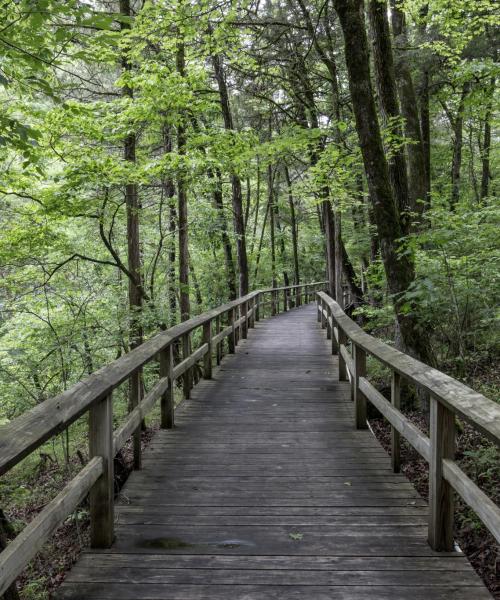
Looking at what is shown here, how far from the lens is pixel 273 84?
15.5 m

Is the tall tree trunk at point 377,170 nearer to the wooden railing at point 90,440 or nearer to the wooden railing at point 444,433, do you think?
the wooden railing at point 444,433

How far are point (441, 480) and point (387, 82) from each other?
243 inches

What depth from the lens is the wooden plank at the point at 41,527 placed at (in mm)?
1943

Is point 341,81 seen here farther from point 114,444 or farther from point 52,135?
point 114,444

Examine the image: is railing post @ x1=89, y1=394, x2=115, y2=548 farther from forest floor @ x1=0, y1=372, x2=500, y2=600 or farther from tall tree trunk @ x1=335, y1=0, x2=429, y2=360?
tall tree trunk @ x1=335, y1=0, x2=429, y2=360

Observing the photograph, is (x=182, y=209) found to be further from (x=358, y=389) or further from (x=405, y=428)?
(x=405, y=428)

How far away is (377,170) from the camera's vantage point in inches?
255

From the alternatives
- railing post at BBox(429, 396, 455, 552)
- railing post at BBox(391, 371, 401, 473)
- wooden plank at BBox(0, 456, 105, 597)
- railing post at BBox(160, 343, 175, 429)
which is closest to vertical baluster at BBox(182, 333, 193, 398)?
railing post at BBox(160, 343, 175, 429)

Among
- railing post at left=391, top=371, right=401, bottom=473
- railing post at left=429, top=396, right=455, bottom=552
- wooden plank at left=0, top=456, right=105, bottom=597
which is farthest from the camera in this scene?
railing post at left=391, top=371, right=401, bottom=473

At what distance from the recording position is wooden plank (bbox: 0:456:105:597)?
6.38ft

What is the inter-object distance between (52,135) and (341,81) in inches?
399

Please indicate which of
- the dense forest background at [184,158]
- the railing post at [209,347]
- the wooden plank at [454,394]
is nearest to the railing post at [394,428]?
the wooden plank at [454,394]

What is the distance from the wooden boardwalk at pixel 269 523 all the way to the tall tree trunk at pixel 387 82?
147 inches

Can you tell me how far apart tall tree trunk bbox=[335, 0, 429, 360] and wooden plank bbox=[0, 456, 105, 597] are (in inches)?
176
